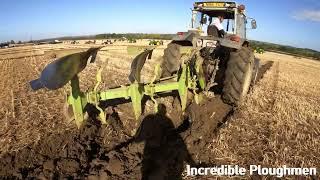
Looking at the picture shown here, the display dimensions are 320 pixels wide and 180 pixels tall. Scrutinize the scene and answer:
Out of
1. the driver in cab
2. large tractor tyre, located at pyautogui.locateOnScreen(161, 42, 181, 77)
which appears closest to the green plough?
large tractor tyre, located at pyautogui.locateOnScreen(161, 42, 181, 77)

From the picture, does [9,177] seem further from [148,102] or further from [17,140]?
[148,102]

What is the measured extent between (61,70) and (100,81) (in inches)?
42.6

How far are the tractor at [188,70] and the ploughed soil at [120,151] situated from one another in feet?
0.96

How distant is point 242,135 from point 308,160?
1.10 m

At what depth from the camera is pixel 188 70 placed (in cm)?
640

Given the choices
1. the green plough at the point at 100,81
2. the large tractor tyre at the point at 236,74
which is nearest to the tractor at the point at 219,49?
the large tractor tyre at the point at 236,74

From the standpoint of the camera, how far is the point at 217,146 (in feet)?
15.8

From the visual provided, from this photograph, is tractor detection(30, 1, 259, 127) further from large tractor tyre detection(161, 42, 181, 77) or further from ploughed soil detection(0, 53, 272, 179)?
ploughed soil detection(0, 53, 272, 179)

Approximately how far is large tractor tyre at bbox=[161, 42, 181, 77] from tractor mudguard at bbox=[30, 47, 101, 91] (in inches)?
117

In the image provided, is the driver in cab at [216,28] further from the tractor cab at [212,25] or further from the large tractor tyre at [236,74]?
the large tractor tyre at [236,74]

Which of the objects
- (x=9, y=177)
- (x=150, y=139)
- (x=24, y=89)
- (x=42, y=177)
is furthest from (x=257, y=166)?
(x=24, y=89)

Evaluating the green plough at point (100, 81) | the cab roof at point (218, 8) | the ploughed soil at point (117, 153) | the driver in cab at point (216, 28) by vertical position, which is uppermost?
the cab roof at point (218, 8)

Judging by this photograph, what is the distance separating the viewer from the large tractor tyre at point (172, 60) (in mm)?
7066

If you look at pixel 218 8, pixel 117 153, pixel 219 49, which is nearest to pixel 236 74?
pixel 219 49
